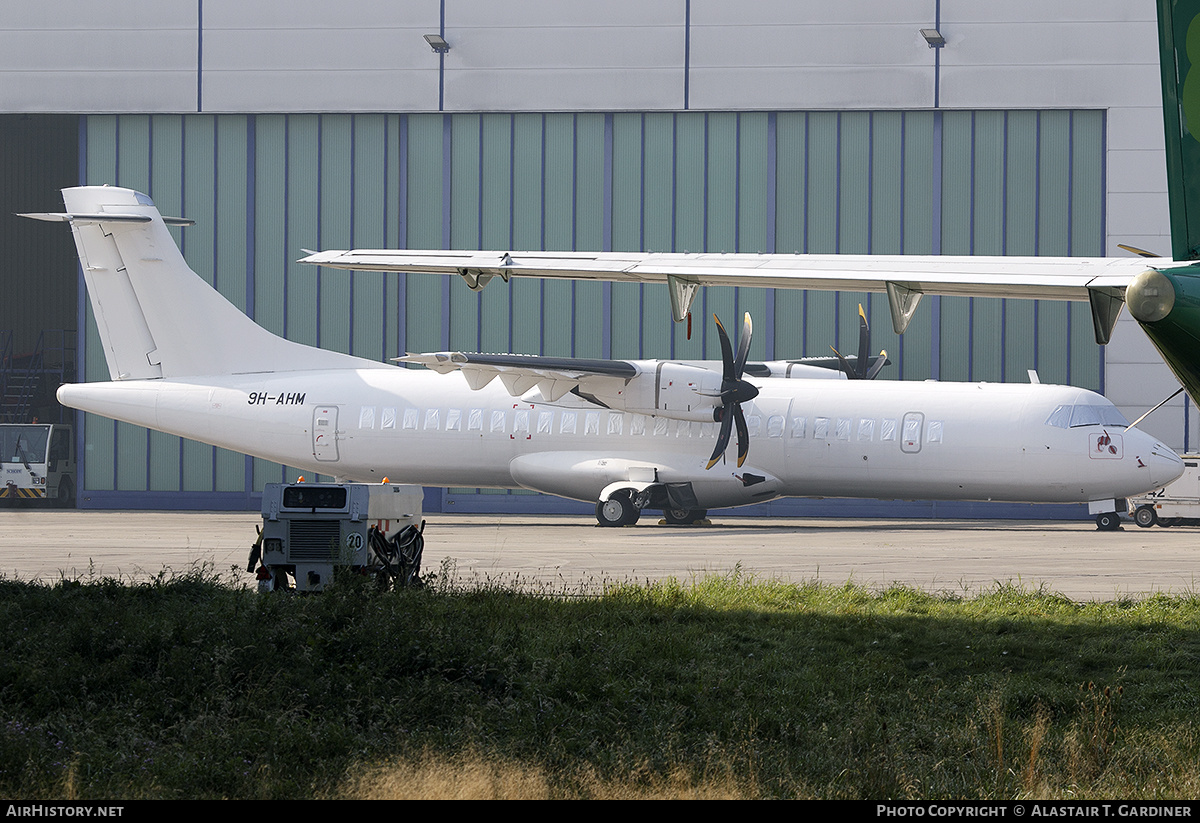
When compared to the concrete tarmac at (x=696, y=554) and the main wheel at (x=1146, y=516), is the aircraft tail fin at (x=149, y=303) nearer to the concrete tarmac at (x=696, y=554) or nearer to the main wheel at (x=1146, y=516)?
the concrete tarmac at (x=696, y=554)

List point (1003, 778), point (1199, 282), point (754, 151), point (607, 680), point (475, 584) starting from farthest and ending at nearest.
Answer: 1. point (754, 151)
2. point (475, 584)
3. point (607, 680)
4. point (1003, 778)
5. point (1199, 282)

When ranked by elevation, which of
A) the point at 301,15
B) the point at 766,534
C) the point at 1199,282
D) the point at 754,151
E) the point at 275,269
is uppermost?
the point at 301,15

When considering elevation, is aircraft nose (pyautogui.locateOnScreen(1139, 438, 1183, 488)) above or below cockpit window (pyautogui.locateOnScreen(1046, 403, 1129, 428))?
below

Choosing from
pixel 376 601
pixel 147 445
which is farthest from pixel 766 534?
pixel 147 445

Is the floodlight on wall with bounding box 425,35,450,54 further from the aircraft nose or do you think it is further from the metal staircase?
the aircraft nose

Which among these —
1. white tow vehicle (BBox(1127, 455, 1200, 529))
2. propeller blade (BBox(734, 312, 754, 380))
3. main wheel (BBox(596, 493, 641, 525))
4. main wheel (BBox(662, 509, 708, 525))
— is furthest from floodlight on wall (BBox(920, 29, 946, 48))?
main wheel (BBox(596, 493, 641, 525))

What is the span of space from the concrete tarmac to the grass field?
226 cm

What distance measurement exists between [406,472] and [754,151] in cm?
1469

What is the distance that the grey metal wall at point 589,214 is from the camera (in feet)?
110

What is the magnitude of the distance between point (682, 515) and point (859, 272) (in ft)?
59.1

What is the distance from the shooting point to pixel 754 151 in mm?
34438

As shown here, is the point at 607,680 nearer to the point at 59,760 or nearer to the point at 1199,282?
the point at 59,760

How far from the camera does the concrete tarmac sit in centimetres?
1485

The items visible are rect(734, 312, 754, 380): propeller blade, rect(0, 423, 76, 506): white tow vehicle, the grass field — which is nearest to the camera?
the grass field
